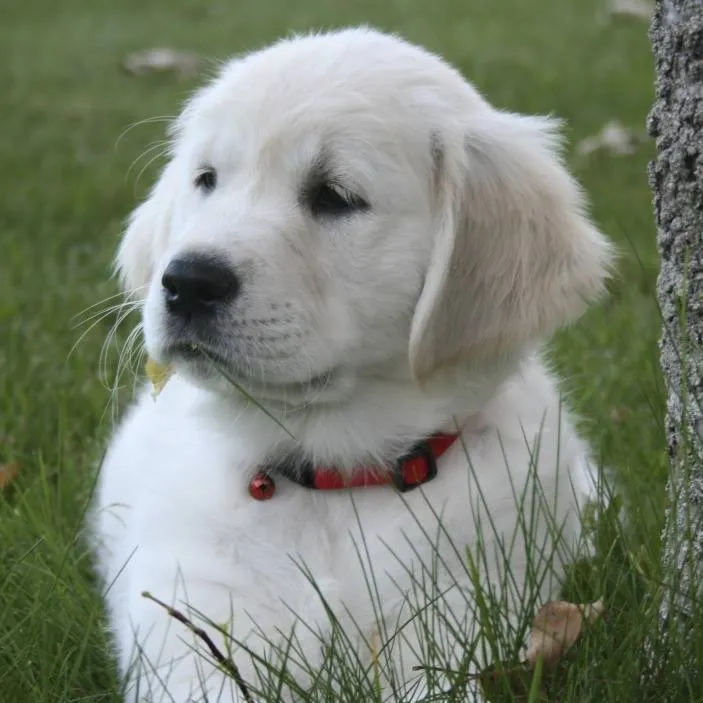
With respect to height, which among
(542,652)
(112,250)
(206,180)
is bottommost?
(112,250)

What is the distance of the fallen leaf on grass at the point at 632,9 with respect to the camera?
12.2 metres

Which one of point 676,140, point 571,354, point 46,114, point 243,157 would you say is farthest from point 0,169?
point 676,140

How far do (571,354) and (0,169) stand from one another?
474cm

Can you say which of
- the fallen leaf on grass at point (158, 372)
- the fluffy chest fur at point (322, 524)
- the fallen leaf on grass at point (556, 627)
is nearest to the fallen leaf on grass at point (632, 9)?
the fluffy chest fur at point (322, 524)

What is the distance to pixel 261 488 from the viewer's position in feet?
9.34

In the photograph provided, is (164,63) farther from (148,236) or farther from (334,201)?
(334,201)

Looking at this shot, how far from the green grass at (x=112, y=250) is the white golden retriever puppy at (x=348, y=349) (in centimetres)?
20

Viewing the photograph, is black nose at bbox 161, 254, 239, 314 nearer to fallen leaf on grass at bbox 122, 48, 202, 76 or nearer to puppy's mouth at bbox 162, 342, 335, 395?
puppy's mouth at bbox 162, 342, 335, 395

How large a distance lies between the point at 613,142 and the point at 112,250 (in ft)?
11.6

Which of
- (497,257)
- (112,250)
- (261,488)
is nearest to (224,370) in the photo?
(261,488)

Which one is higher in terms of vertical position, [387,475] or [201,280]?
[201,280]

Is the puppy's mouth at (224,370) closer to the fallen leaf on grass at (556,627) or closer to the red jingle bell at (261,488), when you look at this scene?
the red jingle bell at (261,488)

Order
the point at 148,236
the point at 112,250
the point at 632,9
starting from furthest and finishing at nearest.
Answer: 1. the point at 632,9
2. the point at 112,250
3. the point at 148,236

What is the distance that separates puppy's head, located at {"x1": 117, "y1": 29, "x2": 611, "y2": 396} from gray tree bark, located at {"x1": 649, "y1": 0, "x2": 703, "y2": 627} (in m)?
0.45
